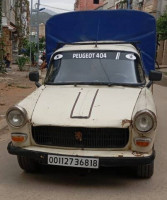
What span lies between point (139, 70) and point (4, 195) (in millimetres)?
2923

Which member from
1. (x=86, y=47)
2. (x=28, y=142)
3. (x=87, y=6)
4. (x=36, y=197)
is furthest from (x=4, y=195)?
(x=87, y=6)

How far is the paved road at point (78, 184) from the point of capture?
178 inches

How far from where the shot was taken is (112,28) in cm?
820

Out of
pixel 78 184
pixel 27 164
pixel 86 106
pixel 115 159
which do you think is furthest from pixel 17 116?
pixel 115 159

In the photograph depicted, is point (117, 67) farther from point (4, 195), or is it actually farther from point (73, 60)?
point (4, 195)

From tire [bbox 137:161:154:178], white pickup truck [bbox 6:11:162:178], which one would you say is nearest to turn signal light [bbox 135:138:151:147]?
white pickup truck [bbox 6:11:162:178]

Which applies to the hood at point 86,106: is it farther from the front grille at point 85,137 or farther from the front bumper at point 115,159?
the front bumper at point 115,159

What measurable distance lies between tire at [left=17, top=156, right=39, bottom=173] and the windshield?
140 cm

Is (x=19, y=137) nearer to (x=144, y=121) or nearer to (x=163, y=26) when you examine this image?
(x=144, y=121)

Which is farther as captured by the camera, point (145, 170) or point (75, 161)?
point (145, 170)

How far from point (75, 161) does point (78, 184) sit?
492mm

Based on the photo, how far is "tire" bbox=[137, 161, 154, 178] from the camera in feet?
16.2

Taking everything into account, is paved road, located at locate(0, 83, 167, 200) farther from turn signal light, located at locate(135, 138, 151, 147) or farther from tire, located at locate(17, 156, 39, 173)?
turn signal light, located at locate(135, 138, 151, 147)

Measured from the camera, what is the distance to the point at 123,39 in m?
8.16
